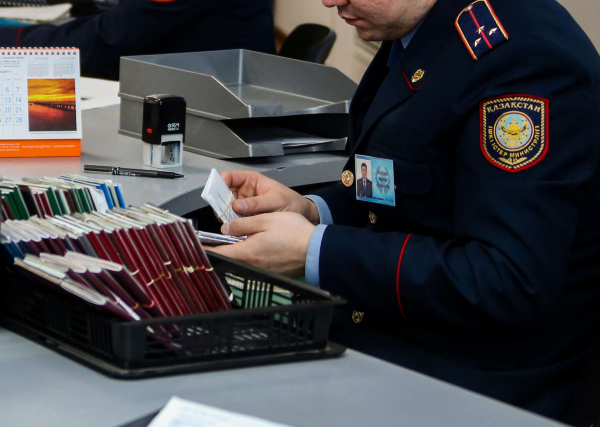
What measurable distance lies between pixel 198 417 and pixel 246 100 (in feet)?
4.10

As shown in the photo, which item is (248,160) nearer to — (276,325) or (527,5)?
(527,5)

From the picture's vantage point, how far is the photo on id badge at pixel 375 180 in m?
1.18

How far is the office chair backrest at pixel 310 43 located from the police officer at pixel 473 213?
1.57 meters

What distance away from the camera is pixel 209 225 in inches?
73.7

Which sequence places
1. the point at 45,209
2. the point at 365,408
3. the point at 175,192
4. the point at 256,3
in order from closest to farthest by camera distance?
the point at 365,408 < the point at 45,209 < the point at 175,192 < the point at 256,3

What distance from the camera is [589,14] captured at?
224 cm

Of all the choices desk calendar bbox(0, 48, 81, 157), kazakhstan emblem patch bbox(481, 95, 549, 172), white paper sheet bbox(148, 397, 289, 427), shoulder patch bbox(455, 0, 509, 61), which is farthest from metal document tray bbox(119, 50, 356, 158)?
white paper sheet bbox(148, 397, 289, 427)

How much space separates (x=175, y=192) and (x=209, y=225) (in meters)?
0.46

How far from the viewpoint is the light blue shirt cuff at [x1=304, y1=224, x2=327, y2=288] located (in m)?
1.09

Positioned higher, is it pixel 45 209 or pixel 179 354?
pixel 45 209

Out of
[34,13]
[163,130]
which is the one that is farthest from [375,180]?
[34,13]

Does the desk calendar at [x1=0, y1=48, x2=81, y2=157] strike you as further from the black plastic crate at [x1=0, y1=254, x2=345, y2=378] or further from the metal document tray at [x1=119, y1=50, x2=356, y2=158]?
the black plastic crate at [x1=0, y1=254, x2=345, y2=378]

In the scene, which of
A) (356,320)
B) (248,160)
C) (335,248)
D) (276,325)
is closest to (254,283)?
(276,325)

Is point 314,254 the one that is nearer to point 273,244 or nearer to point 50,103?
point 273,244
